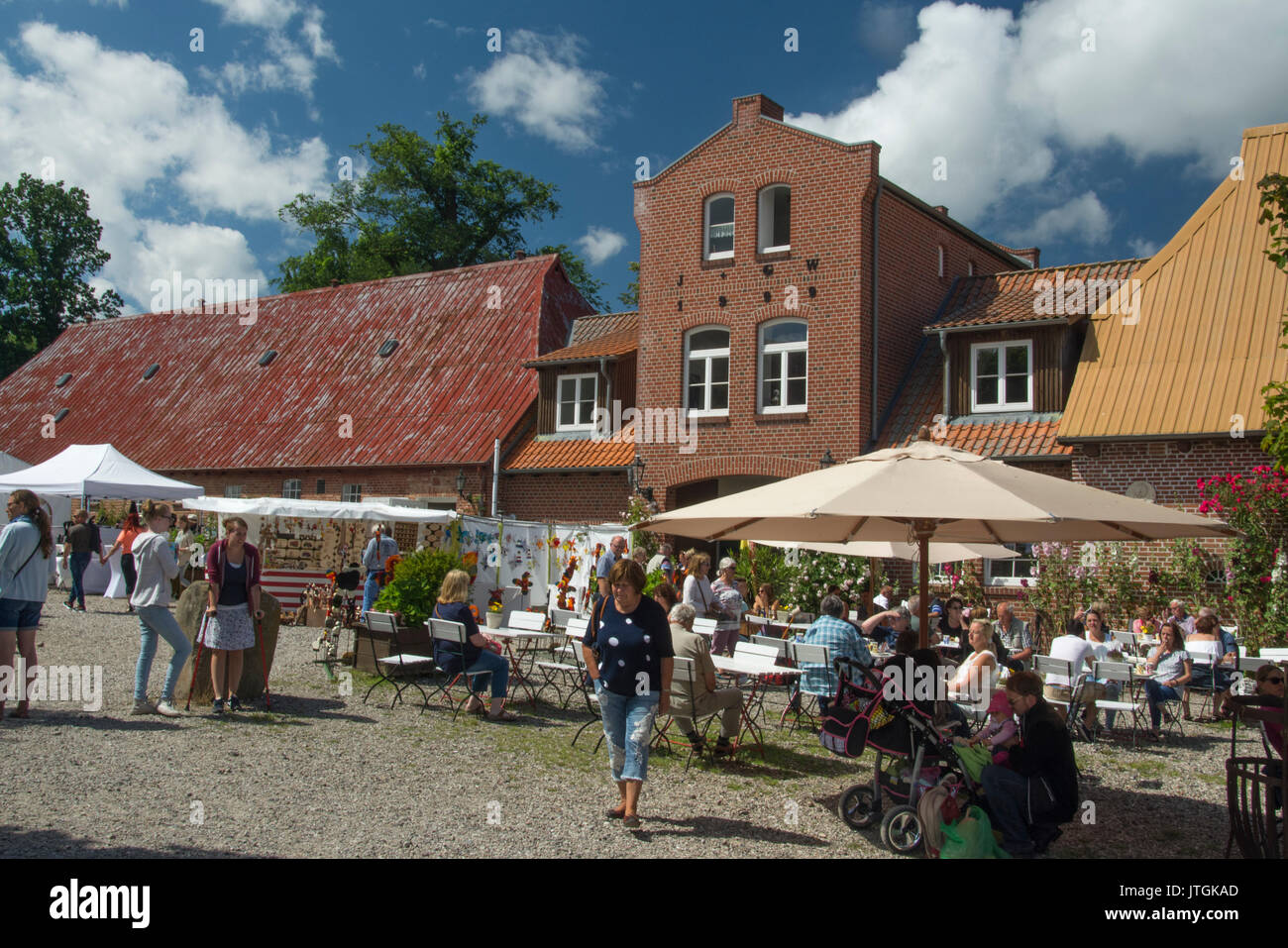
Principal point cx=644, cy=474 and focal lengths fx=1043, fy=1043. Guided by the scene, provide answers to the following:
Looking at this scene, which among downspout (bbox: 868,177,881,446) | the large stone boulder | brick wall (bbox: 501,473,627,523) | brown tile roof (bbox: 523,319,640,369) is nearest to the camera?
the large stone boulder

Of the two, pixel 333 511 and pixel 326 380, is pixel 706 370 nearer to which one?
pixel 333 511

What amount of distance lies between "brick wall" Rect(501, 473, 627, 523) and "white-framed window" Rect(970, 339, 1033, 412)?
7.09 metres

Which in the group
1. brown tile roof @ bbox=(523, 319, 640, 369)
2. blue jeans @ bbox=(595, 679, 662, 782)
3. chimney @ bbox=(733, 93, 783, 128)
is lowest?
blue jeans @ bbox=(595, 679, 662, 782)

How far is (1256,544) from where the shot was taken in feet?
48.5

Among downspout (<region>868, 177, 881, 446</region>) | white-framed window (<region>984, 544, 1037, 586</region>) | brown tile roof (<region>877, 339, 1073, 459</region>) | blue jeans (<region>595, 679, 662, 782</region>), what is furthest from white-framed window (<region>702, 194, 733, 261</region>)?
blue jeans (<region>595, 679, 662, 782</region>)

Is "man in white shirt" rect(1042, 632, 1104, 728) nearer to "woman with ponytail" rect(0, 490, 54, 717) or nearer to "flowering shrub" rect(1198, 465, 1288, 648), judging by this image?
"flowering shrub" rect(1198, 465, 1288, 648)

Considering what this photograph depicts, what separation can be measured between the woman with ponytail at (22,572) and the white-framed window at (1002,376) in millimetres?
14724

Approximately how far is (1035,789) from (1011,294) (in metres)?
15.3

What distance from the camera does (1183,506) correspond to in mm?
15664

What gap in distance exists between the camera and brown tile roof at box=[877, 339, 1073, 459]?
17156 millimetres

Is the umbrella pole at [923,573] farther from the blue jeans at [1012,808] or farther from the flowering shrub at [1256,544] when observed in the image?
the flowering shrub at [1256,544]

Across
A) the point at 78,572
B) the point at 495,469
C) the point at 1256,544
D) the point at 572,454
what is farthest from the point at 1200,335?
the point at 78,572

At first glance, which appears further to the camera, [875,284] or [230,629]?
[875,284]
